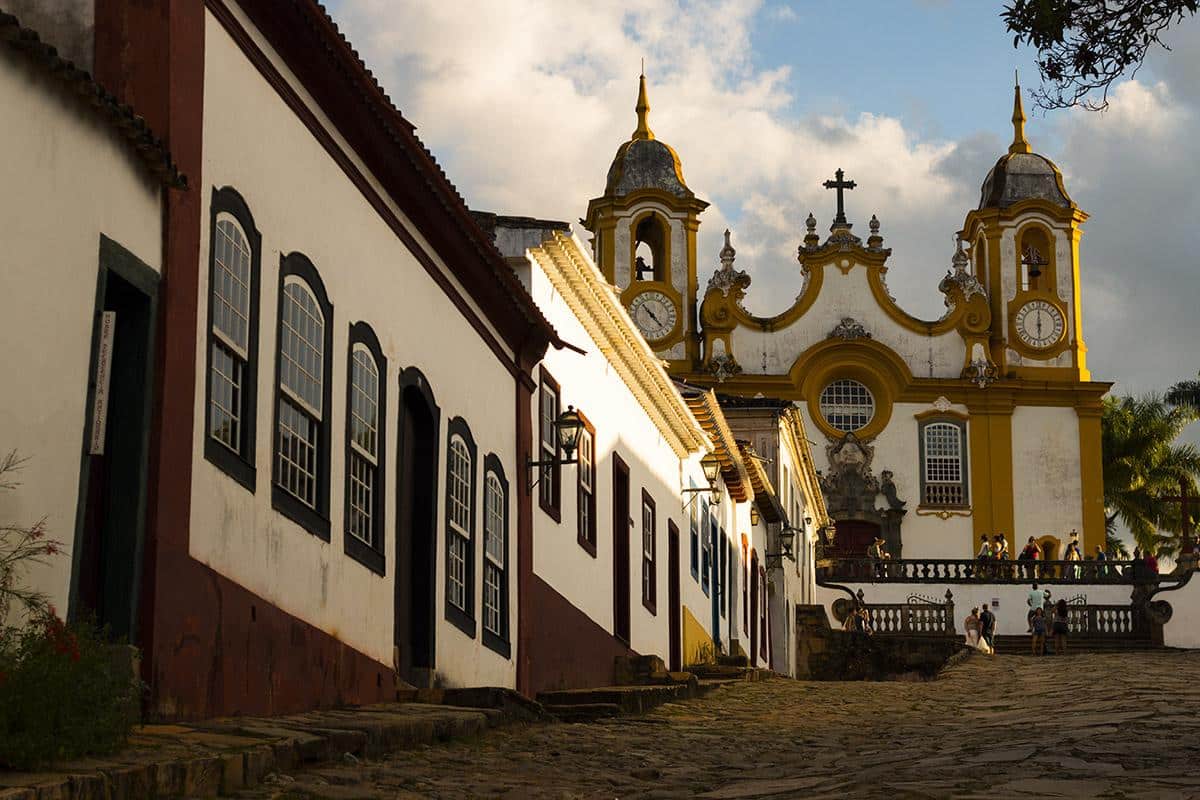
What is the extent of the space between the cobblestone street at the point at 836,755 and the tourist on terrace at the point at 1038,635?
20985 millimetres

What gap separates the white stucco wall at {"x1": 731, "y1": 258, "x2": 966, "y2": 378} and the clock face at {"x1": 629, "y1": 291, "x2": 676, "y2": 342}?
171cm

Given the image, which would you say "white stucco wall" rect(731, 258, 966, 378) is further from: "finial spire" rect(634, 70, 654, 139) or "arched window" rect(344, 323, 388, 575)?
"arched window" rect(344, 323, 388, 575)

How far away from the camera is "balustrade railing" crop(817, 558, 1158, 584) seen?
45.1m

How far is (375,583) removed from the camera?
1356 cm

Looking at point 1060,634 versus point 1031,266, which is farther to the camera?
point 1031,266

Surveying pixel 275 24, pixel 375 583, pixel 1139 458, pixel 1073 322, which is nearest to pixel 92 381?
pixel 275 24

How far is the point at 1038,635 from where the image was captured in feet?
129

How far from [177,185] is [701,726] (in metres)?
6.64

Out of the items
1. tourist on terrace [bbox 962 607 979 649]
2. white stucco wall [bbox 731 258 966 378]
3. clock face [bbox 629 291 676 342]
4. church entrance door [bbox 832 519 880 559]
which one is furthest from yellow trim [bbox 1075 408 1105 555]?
tourist on terrace [bbox 962 607 979 649]

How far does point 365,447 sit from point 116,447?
407cm

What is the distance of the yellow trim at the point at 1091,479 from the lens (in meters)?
52.6

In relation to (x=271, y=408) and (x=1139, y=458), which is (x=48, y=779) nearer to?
(x=271, y=408)

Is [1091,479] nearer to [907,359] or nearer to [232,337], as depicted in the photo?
[907,359]

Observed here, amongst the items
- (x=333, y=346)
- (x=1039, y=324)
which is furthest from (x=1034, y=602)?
(x=333, y=346)
